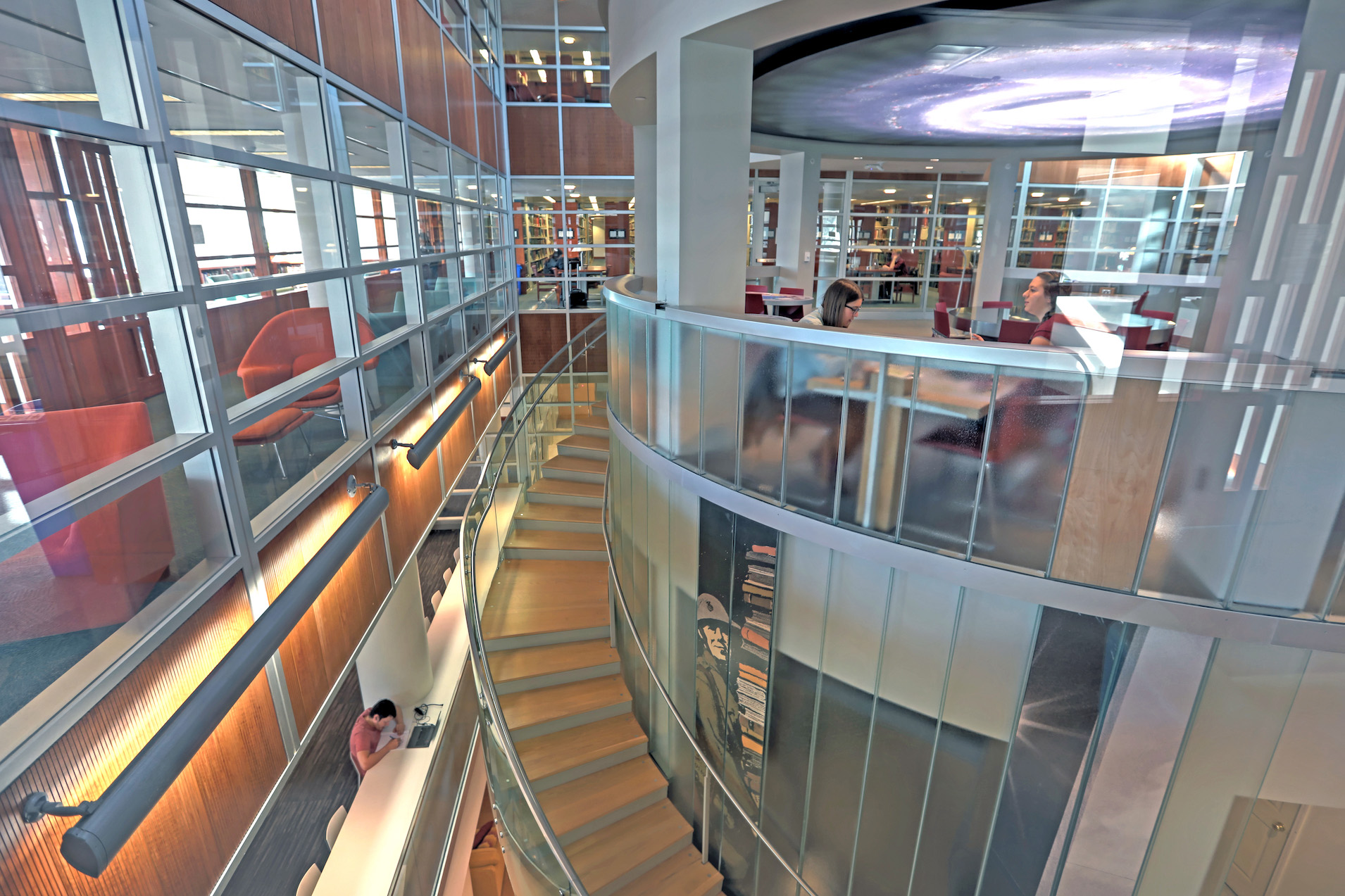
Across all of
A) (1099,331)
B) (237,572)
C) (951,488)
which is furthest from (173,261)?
(1099,331)

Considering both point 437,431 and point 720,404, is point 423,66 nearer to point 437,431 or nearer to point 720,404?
point 437,431

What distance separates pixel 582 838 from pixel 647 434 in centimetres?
428

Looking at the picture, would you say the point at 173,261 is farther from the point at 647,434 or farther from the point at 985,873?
the point at 985,873

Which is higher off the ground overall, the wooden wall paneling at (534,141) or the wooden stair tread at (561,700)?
the wooden wall paneling at (534,141)

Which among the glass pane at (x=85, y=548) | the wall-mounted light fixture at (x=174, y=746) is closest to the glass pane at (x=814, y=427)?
the wall-mounted light fixture at (x=174, y=746)

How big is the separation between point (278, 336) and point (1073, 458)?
5641mm

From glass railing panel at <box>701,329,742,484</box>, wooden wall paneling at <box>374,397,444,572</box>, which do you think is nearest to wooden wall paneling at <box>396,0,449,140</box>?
wooden wall paneling at <box>374,397,444,572</box>

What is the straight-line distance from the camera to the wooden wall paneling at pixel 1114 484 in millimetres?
3594

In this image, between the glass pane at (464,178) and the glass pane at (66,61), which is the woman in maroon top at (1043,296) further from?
the glass pane at (464,178)

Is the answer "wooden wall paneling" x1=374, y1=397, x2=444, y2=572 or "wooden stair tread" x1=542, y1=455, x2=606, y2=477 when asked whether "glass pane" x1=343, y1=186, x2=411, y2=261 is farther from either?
"wooden stair tread" x1=542, y1=455, x2=606, y2=477

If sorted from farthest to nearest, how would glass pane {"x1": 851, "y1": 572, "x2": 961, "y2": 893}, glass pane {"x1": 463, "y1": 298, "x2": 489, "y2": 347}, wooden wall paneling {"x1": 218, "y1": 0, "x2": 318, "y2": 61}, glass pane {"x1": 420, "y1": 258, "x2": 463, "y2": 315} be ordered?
glass pane {"x1": 463, "y1": 298, "x2": 489, "y2": 347}, glass pane {"x1": 420, "y1": 258, "x2": 463, "y2": 315}, glass pane {"x1": 851, "y1": 572, "x2": 961, "y2": 893}, wooden wall paneling {"x1": 218, "y1": 0, "x2": 318, "y2": 61}

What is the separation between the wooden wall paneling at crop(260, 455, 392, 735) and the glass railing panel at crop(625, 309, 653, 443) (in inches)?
106

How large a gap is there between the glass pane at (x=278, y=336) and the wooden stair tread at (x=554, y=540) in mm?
4054

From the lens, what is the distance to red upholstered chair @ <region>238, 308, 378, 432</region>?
4.67m
